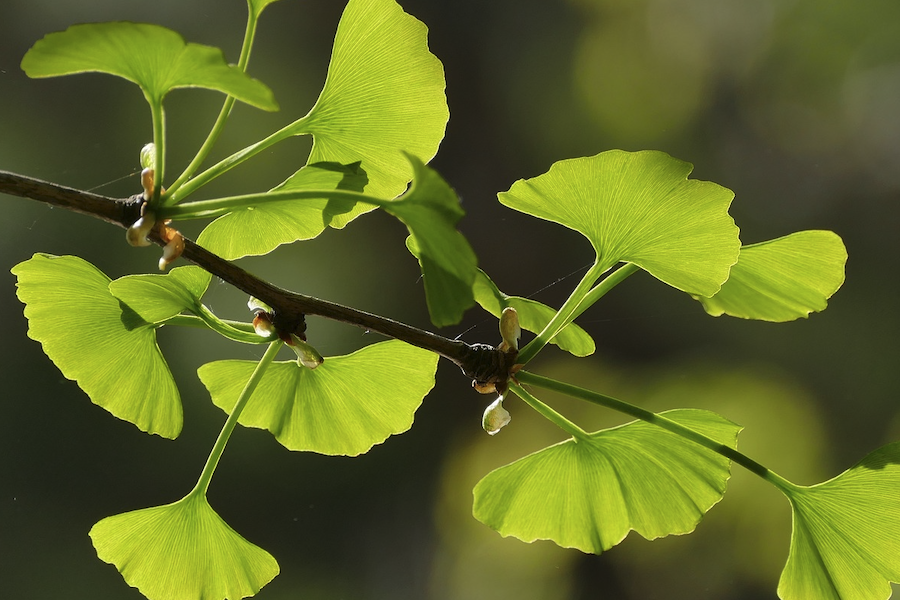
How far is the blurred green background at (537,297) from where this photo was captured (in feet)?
2.69

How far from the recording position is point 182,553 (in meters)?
0.33

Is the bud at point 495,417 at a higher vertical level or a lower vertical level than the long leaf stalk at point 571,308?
lower

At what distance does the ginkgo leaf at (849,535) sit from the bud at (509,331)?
136 millimetres

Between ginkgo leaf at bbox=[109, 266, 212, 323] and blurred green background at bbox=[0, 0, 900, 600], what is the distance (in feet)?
1.69

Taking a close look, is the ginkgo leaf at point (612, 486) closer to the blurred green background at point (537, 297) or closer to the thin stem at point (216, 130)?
the thin stem at point (216, 130)

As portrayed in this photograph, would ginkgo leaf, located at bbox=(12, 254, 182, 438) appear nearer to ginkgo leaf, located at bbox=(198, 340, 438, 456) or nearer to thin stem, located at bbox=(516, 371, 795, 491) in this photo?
ginkgo leaf, located at bbox=(198, 340, 438, 456)

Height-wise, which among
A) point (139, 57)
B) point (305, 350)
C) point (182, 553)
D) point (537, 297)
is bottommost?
point (537, 297)

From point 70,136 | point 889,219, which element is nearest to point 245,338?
point 70,136

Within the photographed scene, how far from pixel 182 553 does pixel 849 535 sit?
0.29 metres

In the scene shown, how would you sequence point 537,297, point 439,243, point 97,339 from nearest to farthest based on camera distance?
point 439,243
point 97,339
point 537,297

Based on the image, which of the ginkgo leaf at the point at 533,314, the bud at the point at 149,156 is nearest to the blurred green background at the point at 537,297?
the ginkgo leaf at the point at 533,314

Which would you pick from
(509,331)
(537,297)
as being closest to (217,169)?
(509,331)

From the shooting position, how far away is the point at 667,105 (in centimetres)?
102

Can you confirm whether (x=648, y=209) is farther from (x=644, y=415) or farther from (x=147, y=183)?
(x=147, y=183)
